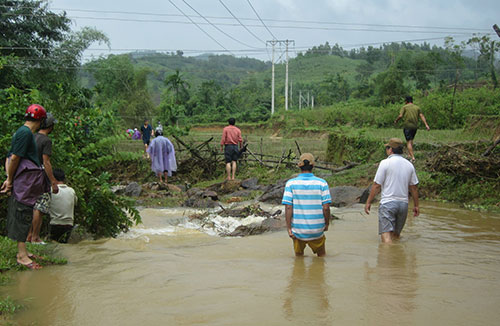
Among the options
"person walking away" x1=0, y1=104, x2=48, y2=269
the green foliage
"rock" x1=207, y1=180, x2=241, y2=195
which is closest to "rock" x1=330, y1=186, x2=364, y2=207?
"rock" x1=207, y1=180, x2=241, y2=195

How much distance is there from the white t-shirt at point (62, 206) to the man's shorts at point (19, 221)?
5.16 ft

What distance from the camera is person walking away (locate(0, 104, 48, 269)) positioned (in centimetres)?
535

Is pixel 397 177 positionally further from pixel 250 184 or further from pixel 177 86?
pixel 177 86

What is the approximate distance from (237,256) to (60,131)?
11.3ft

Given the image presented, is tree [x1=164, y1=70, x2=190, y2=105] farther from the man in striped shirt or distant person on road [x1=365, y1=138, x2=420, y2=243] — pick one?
the man in striped shirt

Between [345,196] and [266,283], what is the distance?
24.2ft

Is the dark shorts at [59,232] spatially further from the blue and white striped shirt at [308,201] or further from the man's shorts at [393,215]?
the man's shorts at [393,215]

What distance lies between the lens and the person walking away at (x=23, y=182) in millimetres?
5352

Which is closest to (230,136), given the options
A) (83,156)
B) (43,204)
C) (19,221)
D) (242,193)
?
(242,193)

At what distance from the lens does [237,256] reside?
6688mm

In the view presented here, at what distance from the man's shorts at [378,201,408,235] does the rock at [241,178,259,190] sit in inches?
294

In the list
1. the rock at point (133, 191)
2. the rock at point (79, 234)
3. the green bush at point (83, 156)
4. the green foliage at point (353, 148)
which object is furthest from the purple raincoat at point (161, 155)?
the rock at point (79, 234)

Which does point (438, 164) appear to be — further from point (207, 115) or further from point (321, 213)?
point (207, 115)

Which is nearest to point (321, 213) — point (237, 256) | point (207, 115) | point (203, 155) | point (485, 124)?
point (237, 256)
